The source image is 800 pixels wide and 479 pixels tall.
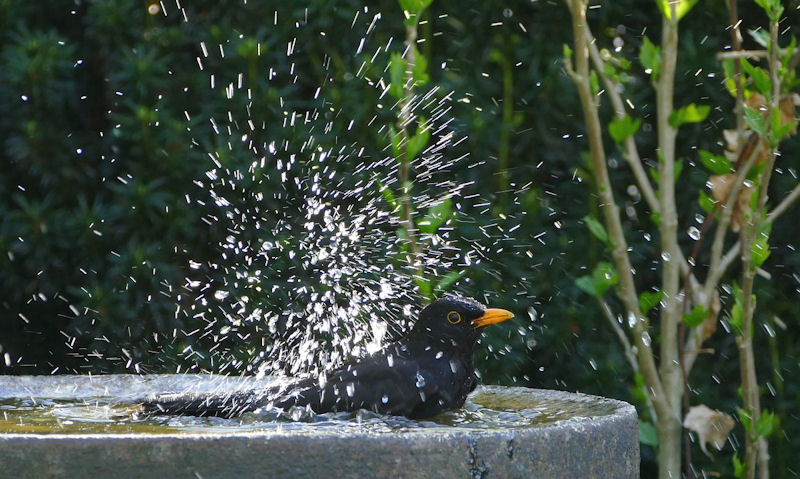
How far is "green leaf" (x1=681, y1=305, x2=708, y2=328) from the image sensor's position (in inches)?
143

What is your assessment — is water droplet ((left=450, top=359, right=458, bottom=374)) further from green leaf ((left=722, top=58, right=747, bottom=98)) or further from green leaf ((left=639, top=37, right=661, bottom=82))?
green leaf ((left=722, top=58, right=747, bottom=98))

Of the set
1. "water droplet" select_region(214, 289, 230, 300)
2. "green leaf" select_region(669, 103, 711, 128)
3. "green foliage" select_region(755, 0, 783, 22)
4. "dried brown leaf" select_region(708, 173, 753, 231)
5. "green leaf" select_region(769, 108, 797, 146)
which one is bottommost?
"water droplet" select_region(214, 289, 230, 300)

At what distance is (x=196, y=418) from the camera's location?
2707 millimetres

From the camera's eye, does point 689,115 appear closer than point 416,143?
No

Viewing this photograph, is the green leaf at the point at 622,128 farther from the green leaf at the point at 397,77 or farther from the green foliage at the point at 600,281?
the green leaf at the point at 397,77

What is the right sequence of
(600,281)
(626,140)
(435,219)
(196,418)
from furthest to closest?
(626,140) → (600,281) → (435,219) → (196,418)

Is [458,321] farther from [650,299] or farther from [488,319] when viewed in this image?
[650,299]

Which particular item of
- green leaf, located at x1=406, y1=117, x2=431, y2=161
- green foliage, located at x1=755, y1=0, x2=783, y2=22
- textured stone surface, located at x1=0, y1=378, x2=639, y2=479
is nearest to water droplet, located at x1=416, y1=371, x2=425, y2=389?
textured stone surface, located at x1=0, y1=378, x2=639, y2=479

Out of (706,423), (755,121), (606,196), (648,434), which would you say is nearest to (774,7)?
(755,121)

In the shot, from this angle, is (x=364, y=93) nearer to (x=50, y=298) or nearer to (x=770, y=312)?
(x=50, y=298)

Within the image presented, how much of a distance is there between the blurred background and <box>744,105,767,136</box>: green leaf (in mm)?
734

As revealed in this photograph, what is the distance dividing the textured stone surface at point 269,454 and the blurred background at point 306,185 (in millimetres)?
1765

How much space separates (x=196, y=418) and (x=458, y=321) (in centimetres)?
71

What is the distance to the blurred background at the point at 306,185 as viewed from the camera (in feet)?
13.4
